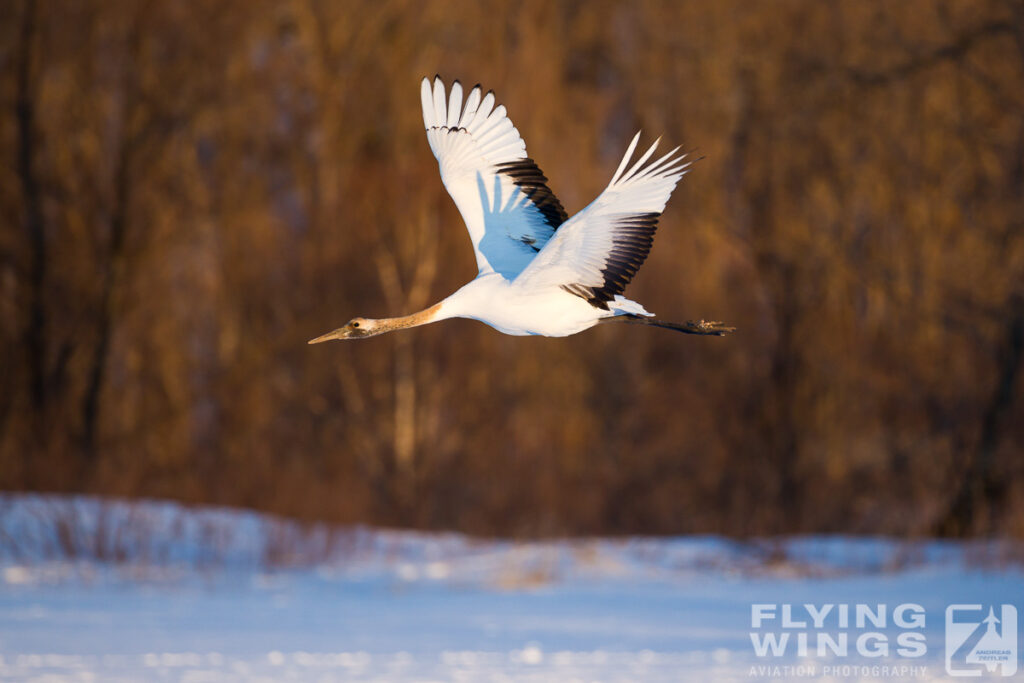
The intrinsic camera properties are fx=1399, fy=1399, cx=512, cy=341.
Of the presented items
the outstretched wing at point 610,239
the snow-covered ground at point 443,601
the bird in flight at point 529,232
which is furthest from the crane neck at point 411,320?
the snow-covered ground at point 443,601

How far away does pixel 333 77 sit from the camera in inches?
868

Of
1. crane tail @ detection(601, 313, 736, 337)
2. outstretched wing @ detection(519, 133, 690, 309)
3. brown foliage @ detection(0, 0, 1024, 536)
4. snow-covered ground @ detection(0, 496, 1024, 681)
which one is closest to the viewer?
outstretched wing @ detection(519, 133, 690, 309)

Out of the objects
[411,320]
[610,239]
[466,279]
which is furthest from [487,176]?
[466,279]

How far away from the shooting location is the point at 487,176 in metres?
7.20

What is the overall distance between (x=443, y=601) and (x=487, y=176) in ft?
24.7

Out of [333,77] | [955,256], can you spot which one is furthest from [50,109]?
[955,256]

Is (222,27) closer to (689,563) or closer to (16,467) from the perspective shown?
(16,467)

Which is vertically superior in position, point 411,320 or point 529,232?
point 529,232

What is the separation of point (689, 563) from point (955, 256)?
578 centimetres

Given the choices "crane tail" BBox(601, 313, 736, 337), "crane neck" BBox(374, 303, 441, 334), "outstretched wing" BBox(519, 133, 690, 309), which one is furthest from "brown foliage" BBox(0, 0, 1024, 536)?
"outstretched wing" BBox(519, 133, 690, 309)

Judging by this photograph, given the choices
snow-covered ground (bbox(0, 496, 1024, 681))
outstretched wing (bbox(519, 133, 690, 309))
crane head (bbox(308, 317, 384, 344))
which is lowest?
snow-covered ground (bbox(0, 496, 1024, 681))

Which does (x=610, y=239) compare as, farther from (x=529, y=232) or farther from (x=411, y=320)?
(x=411, y=320)

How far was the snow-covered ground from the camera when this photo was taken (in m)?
Result: 10.3

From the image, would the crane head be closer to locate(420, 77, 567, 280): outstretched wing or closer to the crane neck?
the crane neck
